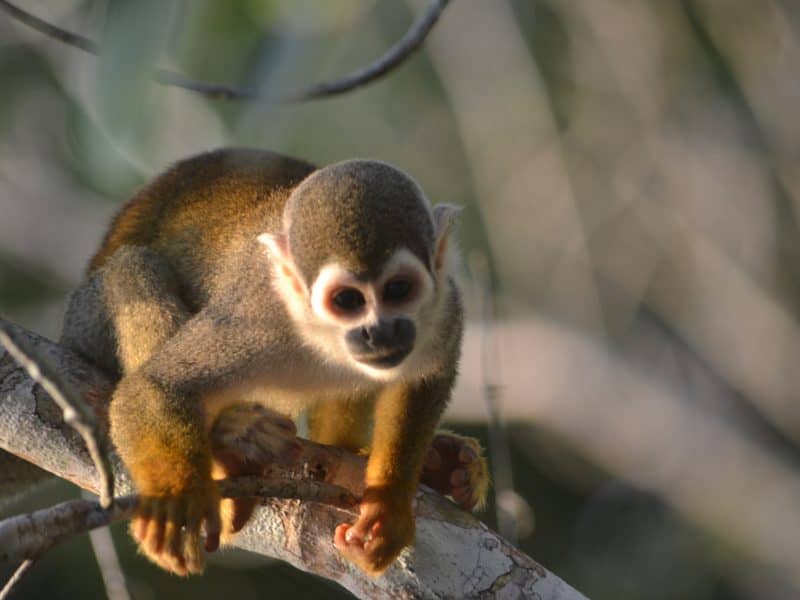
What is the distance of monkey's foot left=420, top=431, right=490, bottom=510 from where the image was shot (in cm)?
299

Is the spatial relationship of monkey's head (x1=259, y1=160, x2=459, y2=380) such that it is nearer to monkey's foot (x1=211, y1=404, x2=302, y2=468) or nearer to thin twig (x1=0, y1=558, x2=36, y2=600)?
monkey's foot (x1=211, y1=404, x2=302, y2=468)

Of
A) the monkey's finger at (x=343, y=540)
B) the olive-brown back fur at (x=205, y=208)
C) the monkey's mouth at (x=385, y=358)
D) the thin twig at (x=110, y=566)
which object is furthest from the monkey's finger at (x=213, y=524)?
the olive-brown back fur at (x=205, y=208)

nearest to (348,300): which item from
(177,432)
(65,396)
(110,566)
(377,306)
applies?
(377,306)

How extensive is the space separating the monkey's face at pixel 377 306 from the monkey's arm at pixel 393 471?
200 mm

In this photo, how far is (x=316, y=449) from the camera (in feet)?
8.96

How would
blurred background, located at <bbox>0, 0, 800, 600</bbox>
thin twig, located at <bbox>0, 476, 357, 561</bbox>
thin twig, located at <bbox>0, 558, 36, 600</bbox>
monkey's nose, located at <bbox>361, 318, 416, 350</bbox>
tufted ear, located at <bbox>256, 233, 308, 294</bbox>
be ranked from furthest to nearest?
blurred background, located at <bbox>0, 0, 800, 600</bbox> < tufted ear, located at <bbox>256, 233, 308, 294</bbox> < monkey's nose, located at <bbox>361, 318, 416, 350</bbox> < thin twig, located at <bbox>0, 558, 36, 600</bbox> < thin twig, located at <bbox>0, 476, 357, 561</bbox>

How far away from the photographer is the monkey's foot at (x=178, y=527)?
2.44 meters

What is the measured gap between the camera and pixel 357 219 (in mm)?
2592

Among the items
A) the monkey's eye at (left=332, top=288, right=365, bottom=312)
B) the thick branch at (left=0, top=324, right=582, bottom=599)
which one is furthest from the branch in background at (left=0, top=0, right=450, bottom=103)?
the thick branch at (left=0, top=324, right=582, bottom=599)

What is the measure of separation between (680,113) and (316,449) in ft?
19.7

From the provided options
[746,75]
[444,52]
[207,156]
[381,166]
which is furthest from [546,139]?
[381,166]

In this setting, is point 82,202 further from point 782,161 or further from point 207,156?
point 782,161

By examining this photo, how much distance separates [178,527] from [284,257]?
699 millimetres

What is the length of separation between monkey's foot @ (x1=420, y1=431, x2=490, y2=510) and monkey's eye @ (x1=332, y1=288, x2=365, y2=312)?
1.90ft
